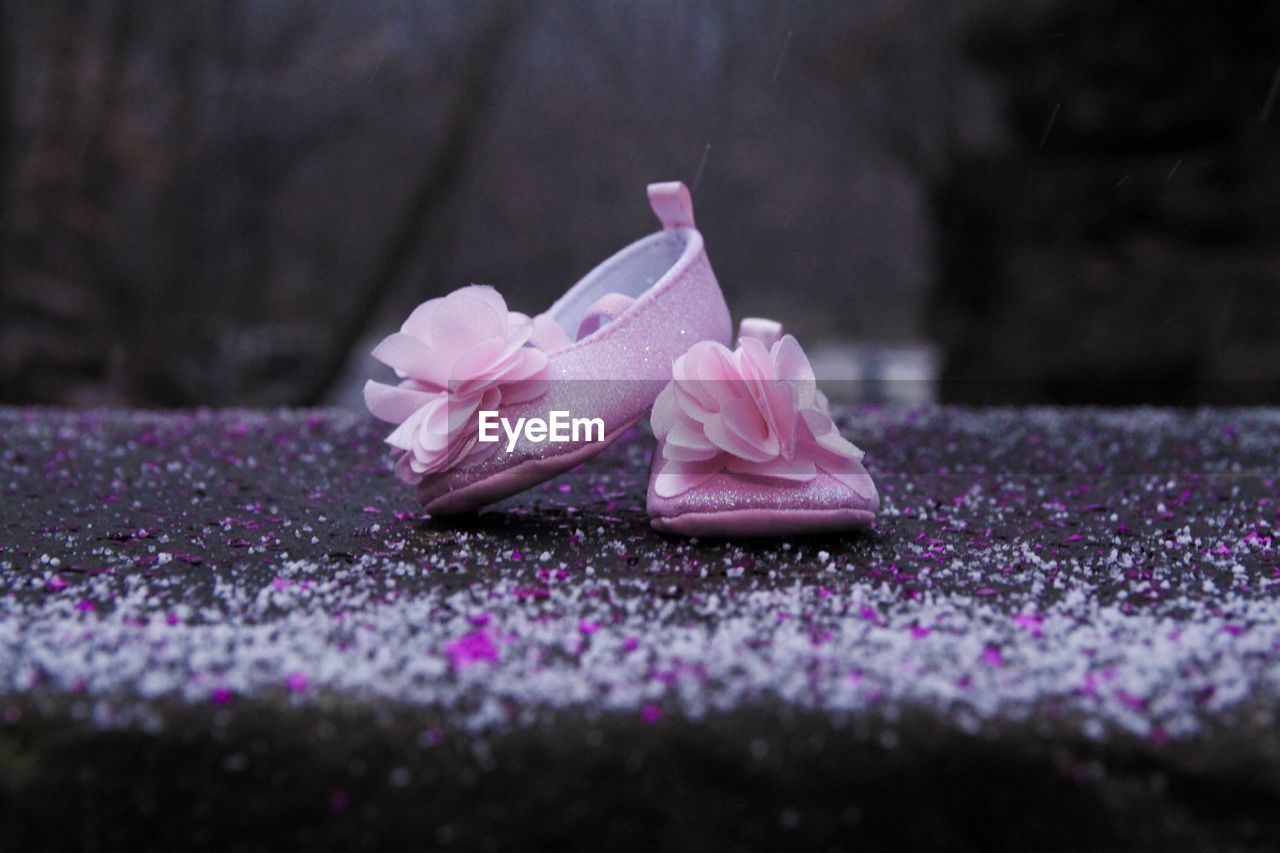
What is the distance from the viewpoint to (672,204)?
89 centimetres

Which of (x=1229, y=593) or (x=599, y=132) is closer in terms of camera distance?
(x=1229, y=593)

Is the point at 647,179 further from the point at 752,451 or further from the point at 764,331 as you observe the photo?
the point at 752,451

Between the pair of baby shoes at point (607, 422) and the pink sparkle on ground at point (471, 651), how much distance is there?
23 centimetres

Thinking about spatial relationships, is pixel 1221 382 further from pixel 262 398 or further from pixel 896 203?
pixel 262 398

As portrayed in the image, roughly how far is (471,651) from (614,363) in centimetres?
33

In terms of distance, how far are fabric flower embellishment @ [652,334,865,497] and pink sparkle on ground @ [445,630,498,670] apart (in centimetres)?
24

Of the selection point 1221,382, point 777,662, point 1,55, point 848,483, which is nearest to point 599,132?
point 1,55

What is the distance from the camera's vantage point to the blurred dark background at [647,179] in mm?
2600

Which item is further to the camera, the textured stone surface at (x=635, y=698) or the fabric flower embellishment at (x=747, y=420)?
the fabric flower embellishment at (x=747, y=420)

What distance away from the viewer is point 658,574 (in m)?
0.63

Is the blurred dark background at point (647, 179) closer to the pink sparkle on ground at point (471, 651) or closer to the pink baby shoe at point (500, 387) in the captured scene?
the pink baby shoe at point (500, 387)

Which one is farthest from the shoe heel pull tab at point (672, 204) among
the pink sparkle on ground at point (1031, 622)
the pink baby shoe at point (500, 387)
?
the pink sparkle on ground at point (1031, 622)

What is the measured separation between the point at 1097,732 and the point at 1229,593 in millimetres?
235

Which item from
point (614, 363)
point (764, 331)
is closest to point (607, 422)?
point (614, 363)
